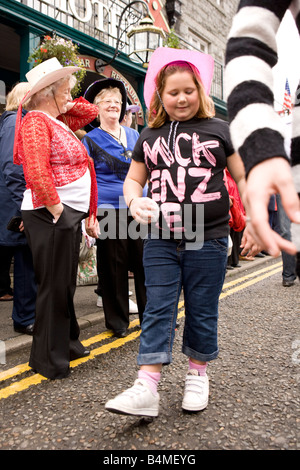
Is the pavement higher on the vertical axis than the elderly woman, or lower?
lower

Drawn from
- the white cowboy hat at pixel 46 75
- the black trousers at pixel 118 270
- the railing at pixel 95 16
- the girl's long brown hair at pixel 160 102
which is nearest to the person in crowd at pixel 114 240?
the black trousers at pixel 118 270

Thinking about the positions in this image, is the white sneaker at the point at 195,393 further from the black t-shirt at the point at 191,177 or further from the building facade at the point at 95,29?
the building facade at the point at 95,29

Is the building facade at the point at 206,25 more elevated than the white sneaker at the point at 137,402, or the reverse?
the building facade at the point at 206,25

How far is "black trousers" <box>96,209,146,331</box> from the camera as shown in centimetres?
345

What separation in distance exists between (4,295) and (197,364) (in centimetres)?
330

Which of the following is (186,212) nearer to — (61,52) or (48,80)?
(48,80)

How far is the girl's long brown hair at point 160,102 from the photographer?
2111 millimetres

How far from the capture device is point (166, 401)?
7.50ft

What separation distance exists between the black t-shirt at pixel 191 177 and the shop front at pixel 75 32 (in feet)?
18.4

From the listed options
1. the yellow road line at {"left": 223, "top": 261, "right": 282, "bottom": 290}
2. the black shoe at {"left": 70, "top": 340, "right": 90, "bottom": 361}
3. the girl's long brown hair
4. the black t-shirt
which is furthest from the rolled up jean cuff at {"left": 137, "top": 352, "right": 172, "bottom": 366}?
the yellow road line at {"left": 223, "top": 261, "right": 282, "bottom": 290}

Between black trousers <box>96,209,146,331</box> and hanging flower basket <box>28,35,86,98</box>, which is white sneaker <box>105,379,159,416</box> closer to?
black trousers <box>96,209,146,331</box>

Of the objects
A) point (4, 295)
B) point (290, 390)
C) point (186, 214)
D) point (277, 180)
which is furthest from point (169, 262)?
point (4, 295)

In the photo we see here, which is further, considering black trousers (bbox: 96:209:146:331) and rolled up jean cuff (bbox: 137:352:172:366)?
black trousers (bbox: 96:209:146:331)

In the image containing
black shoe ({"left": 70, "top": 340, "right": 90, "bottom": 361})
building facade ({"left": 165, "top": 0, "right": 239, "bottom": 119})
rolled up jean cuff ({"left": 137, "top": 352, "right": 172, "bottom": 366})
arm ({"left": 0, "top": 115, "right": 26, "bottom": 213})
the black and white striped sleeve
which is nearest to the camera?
the black and white striped sleeve
